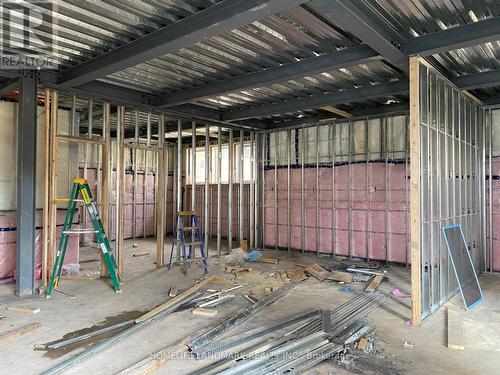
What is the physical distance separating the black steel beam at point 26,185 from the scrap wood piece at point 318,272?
4.64 m

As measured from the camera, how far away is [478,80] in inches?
217

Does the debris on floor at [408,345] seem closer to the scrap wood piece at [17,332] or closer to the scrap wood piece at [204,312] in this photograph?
the scrap wood piece at [204,312]

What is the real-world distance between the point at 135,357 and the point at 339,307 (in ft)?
8.95

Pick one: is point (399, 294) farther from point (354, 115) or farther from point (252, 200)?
point (252, 200)

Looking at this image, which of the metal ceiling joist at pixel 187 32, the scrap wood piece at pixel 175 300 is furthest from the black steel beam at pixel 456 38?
the scrap wood piece at pixel 175 300

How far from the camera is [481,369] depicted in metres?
3.28

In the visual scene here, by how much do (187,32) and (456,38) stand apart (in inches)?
115

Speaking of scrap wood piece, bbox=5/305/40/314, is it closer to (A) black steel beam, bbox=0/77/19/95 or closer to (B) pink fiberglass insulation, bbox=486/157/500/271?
(A) black steel beam, bbox=0/77/19/95

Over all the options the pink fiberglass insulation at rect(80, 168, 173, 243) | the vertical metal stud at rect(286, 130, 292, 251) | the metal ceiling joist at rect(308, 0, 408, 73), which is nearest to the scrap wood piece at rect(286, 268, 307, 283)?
the vertical metal stud at rect(286, 130, 292, 251)

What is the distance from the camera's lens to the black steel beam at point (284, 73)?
456cm

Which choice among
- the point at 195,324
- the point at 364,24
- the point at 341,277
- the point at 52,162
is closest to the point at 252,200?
the point at 341,277

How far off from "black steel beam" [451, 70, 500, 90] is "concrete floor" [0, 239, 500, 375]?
127 inches

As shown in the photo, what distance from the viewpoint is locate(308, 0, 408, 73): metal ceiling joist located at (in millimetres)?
3223

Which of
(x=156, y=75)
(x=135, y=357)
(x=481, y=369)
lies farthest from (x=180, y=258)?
(x=481, y=369)
